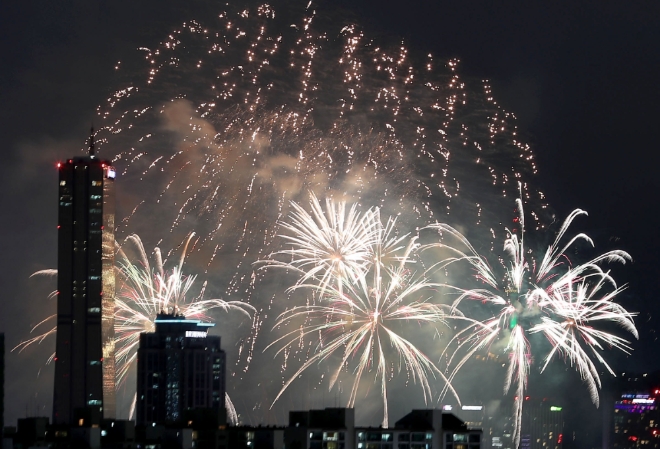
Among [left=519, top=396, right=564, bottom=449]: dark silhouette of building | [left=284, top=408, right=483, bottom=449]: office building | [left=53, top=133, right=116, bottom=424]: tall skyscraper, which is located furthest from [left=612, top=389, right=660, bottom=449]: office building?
[left=284, top=408, right=483, bottom=449]: office building

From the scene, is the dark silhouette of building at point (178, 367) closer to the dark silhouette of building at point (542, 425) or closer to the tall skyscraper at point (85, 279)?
the tall skyscraper at point (85, 279)

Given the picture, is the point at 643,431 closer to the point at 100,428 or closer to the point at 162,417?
the point at 162,417

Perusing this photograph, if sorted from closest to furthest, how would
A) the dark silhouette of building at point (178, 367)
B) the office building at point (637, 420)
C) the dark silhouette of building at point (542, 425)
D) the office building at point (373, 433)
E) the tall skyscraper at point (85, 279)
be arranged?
the office building at point (373, 433) < the tall skyscraper at point (85, 279) < the dark silhouette of building at point (178, 367) < the dark silhouette of building at point (542, 425) < the office building at point (637, 420)

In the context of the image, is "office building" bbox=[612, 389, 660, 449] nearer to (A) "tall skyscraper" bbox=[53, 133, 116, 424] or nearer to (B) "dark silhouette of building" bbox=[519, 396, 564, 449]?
(B) "dark silhouette of building" bbox=[519, 396, 564, 449]

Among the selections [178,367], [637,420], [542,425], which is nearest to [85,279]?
[178,367]

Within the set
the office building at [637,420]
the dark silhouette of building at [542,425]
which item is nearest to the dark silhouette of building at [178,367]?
the dark silhouette of building at [542,425]

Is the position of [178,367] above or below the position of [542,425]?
above

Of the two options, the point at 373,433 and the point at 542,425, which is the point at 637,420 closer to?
the point at 542,425
